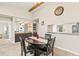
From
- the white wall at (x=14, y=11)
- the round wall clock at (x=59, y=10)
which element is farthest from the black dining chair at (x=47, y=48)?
the round wall clock at (x=59, y=10)

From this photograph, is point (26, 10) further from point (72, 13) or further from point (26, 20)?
point (72, 13)

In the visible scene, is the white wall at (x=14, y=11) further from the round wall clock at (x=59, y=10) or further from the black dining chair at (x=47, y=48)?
the black dining chair at (x=47, y=48)

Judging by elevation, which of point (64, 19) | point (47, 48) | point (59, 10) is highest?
point (59, 10)

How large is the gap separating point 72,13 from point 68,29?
1.97 feet

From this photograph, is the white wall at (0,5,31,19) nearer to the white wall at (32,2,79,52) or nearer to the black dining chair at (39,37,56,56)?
the white wall at (32,2,79,52)

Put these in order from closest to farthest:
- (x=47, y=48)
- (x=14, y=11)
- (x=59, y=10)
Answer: (x=47, y=48)
(x=59, y=10)
(x=14, y=11)

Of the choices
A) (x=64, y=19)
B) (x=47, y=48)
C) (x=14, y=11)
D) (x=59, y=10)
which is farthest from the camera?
(x=14, y=11)

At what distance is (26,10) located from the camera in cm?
364

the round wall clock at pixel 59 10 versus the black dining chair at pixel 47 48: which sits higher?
the round wall clock at pixel 59 10

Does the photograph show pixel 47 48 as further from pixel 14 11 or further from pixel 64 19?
pixel 14 11

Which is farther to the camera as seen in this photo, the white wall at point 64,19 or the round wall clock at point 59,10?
the round wall clock at point 59,10

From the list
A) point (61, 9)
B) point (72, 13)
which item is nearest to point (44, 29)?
point (61, 9)

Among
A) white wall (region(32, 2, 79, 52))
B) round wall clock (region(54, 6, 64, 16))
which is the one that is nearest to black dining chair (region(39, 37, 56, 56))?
white wall (region(32, 2, 79, 52))

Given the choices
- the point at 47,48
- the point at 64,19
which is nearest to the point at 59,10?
the point at 64,19
